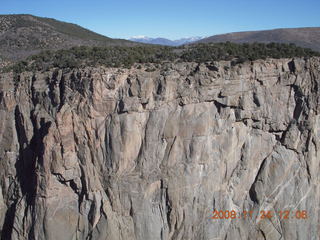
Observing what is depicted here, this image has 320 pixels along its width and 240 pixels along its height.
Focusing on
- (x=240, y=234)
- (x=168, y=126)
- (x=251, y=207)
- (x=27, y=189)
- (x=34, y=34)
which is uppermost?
(x=34, y=34)

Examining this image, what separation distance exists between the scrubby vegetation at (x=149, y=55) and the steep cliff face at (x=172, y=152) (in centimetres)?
89

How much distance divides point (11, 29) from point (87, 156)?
24.9 metres

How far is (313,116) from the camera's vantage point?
53.2 ft

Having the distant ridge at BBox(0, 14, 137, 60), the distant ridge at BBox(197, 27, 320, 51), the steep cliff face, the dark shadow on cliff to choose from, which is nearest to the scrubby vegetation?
the steep cliff face

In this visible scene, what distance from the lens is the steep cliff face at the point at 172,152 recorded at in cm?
1518

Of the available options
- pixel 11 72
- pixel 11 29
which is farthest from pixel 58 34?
pixel 11 72

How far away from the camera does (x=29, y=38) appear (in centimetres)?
3031

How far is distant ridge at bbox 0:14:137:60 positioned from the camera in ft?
92.3

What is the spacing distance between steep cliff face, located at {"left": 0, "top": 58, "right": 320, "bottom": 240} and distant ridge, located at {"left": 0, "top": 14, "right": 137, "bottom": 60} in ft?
42.8

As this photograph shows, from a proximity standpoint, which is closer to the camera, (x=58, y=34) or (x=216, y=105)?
(x=216, y=105)

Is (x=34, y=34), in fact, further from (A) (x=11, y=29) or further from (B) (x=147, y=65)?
(B) (x=147, y=65)
